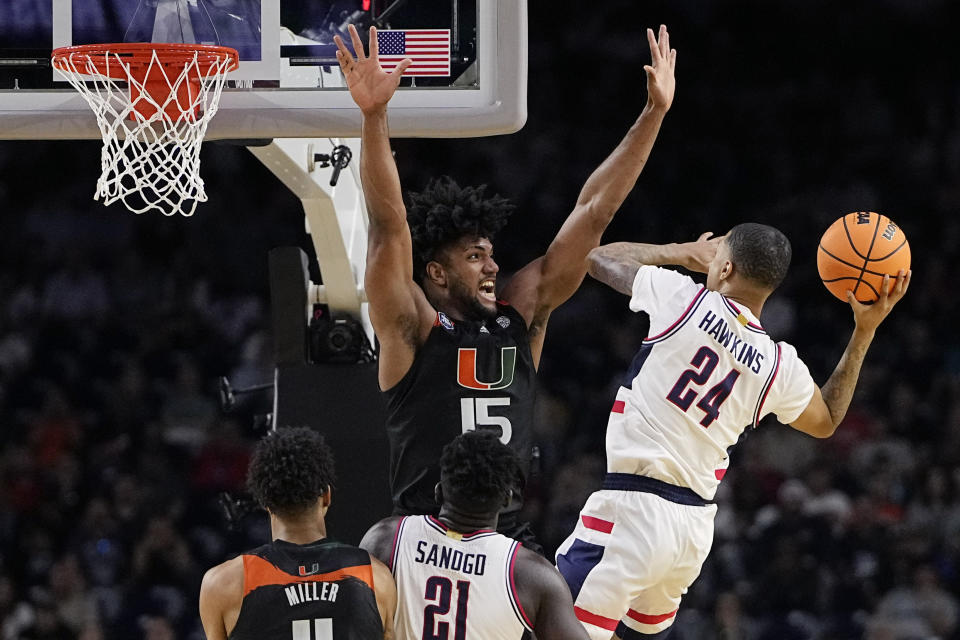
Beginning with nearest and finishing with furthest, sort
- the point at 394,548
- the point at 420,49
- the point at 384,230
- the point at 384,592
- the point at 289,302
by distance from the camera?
1. the point at 384,592
2. the point at 394,548
3. the point at 384,230
4. the point at 420,49
5. the point at 289,302

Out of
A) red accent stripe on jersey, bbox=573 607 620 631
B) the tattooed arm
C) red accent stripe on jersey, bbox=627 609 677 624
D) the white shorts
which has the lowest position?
red accent stripe on jersey, bbox=627 609 677 624

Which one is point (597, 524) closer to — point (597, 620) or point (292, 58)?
point (597, 620)

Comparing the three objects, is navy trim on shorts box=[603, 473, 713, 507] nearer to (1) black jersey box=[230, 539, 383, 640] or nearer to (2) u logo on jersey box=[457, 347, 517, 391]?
(2) u logo on jersey box=[457, 347, 517, 391]

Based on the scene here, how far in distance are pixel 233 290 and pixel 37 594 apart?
2788 mm

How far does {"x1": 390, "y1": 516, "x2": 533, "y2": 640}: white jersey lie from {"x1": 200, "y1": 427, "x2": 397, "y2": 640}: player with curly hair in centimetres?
8

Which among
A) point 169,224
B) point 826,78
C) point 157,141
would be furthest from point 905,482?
point 157,141

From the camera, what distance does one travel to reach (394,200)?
15.5 ft

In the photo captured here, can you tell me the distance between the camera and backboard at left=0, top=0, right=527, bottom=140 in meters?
5.04

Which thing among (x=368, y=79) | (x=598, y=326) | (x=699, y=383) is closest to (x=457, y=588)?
(x=699, y=383)

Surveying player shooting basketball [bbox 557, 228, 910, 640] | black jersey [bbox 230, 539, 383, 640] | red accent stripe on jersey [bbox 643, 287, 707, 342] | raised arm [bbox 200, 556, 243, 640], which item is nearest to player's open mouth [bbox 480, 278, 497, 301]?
player shooting basketball [bbox 557, 228, 910, 640]

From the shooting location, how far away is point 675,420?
4.91m

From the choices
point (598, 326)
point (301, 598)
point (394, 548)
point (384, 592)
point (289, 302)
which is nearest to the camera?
point (301, 598)

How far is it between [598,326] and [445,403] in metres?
6.01

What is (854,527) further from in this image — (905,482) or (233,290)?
(233,290)
